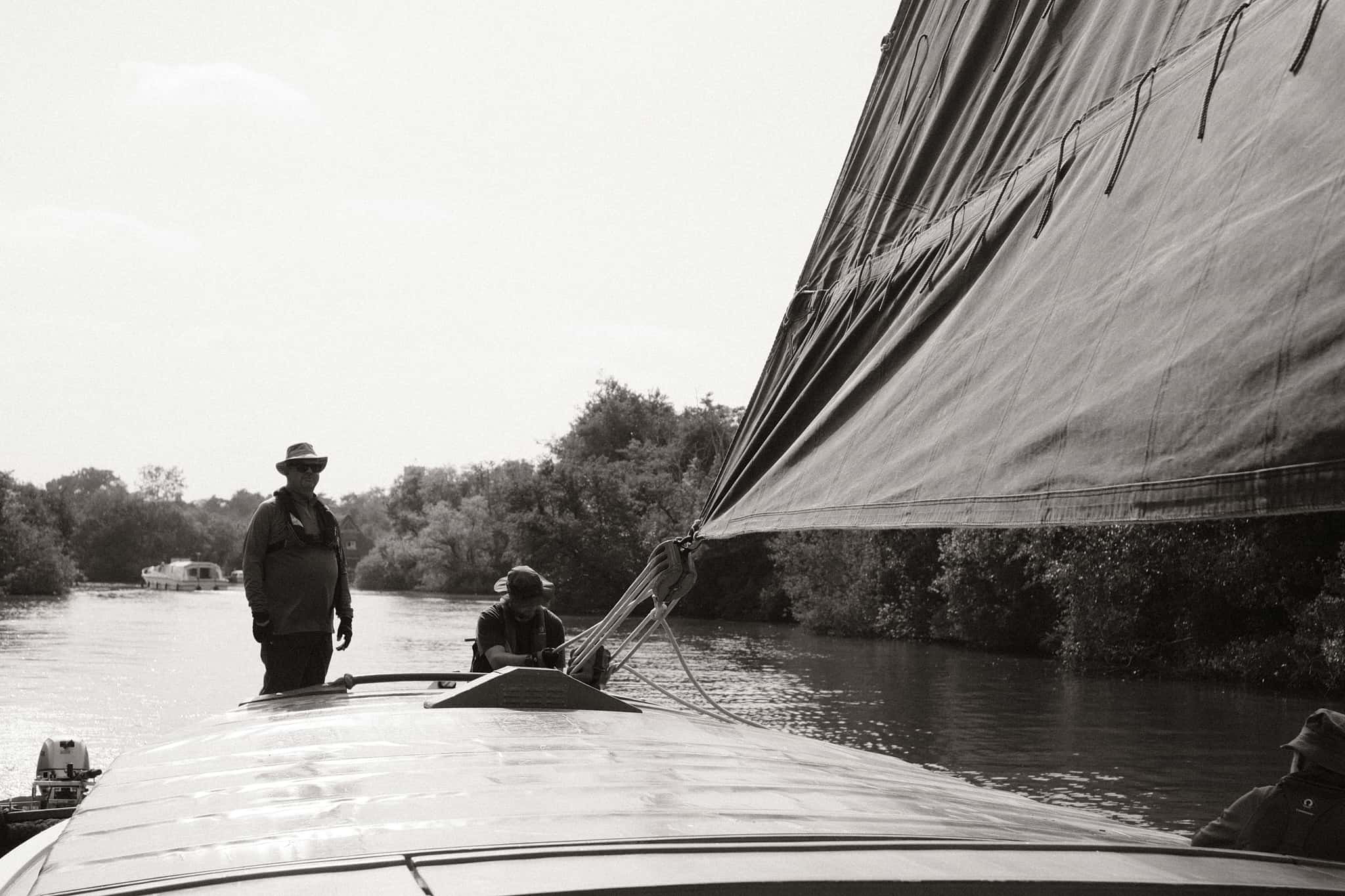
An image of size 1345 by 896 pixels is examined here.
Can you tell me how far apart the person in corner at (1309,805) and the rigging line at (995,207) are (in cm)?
128

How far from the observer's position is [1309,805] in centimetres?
231

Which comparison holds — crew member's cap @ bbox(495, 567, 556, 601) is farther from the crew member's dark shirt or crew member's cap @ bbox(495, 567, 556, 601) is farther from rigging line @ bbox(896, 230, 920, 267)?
rigging line @ bbox(896, 230, 920, 267)

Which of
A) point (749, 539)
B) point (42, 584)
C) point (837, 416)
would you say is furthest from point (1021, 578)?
point (42, 584)

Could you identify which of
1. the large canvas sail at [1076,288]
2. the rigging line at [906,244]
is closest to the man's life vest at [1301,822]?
the large canvas sail at [1076,288]

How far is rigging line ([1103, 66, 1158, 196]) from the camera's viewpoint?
250 centimetres

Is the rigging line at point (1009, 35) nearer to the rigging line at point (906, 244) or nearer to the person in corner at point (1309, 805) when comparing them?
the rigging line at point (906, 244)

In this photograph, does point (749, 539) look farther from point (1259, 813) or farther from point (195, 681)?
point (1259, 813)

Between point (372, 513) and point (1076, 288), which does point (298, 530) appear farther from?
point (372, 513)

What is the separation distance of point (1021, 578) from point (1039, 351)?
2690cm

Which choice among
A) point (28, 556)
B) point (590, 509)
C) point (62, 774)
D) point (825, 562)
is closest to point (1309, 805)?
point (62, 774)

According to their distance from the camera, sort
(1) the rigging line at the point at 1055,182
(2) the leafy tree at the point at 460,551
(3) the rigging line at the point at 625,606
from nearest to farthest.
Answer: (1) the rigging line at the point at 1055,182, (3) the rigging line at the point at 625,606, (2) the leafy tree at the point at 460,551

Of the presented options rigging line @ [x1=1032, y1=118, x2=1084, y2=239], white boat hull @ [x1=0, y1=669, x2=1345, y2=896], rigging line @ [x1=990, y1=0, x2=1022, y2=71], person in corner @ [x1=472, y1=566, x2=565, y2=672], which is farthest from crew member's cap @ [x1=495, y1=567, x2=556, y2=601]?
rigging line @ [x1=1032, y1=118, x2=1084, y2=239]

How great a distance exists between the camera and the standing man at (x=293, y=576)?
5.95 metres

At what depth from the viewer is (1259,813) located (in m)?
2.38
